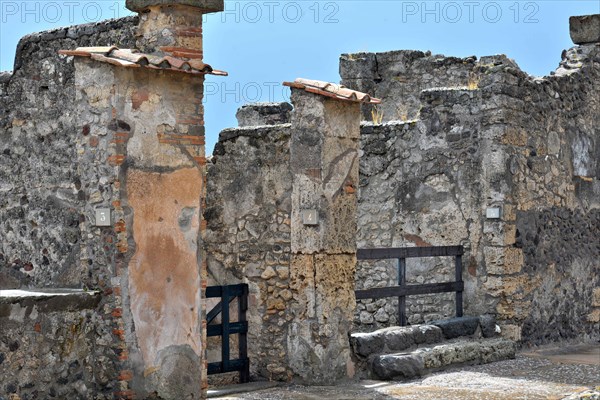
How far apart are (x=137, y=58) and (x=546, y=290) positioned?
6676 millimetres

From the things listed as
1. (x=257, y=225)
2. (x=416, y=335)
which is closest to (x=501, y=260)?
(x=416, y=335)

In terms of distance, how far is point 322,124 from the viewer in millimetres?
10461

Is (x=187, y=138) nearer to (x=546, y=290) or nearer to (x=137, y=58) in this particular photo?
(x=137, y=58)

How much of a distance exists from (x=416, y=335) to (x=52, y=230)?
3.69 meters

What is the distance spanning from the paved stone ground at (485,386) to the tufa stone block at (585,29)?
4499 mm

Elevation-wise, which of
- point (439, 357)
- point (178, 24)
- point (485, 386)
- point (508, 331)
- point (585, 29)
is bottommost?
point (485, 386)

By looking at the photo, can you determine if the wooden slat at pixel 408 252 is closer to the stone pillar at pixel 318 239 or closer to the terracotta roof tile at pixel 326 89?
the stone pillar at pixel 318 239

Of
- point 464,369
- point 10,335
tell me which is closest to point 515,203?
point 464,369

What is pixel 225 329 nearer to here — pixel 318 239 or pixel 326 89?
pixel 318 239

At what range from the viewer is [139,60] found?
8727mm

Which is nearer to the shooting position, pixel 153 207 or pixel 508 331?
pixel 153 207

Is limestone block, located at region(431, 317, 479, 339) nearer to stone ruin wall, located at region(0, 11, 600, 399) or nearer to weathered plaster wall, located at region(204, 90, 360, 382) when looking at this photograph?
stone ruin wall, located at region(0, 11, 600, 399)

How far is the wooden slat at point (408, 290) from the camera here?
450 inches

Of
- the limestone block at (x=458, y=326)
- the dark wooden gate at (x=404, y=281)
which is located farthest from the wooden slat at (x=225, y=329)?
the limestone block at (x=458, y=326)
